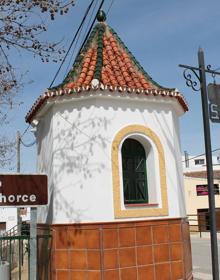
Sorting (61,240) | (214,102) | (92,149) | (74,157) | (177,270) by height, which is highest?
(214,102)

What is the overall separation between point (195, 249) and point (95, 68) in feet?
42.1

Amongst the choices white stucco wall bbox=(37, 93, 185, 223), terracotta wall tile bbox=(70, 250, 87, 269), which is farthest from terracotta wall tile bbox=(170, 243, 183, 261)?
terracotta wall tile bbox=(70, 250, 87, 269)

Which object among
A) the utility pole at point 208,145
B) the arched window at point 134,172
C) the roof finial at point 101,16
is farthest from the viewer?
the roof finial at point 101,16

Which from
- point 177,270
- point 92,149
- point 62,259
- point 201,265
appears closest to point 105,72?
point 92,149

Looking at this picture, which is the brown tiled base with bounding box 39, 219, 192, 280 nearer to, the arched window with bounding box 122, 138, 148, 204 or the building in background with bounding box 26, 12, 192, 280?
the building in background with bounding box 26, 12, 192, 280

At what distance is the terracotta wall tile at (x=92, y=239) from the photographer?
28.7 feet

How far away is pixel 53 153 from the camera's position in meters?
9.59

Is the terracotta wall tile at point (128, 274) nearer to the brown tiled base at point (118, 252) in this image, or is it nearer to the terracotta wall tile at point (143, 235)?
the brown tiled base at point (118, 252)

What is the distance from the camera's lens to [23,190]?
8102mm

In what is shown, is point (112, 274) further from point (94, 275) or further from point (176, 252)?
point (176, 252)

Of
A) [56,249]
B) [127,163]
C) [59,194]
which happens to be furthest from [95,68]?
[56,249]

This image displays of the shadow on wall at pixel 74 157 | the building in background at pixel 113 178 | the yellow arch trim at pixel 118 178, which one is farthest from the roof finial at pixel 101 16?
the yellow arch trim at pixel 118 178

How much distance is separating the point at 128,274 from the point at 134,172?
2113 mm

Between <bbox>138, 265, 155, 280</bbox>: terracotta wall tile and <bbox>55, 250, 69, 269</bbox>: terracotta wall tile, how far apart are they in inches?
56.5
